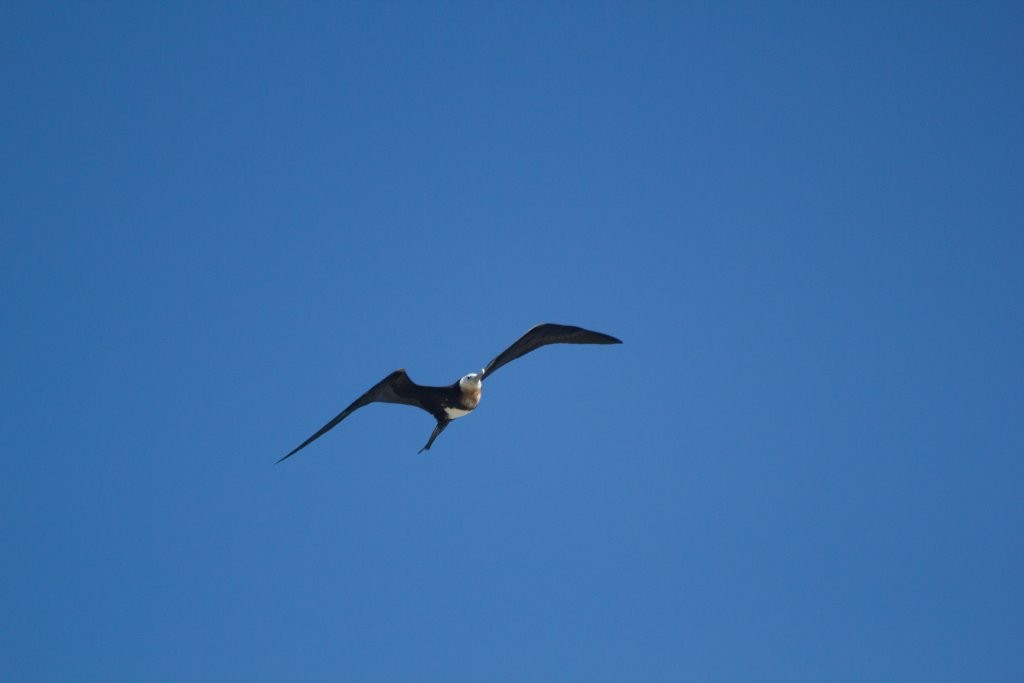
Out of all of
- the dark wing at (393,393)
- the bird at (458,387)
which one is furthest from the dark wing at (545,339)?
the dark wing at (393,393)

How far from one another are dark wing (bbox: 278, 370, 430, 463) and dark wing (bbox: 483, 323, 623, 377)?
1328 mm

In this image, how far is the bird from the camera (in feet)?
53.6

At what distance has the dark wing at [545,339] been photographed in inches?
680

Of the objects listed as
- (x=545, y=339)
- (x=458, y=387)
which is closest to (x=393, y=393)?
(x=458, y=387)

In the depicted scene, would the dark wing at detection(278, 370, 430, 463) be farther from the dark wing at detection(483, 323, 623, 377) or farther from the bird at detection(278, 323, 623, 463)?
the dark wing at detection(483, 323, 623, 377)

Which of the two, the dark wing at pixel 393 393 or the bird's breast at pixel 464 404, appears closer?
the dark wing at pixel 393 393

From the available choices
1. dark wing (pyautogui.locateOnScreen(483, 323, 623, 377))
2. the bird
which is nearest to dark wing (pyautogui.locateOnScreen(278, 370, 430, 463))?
the bird

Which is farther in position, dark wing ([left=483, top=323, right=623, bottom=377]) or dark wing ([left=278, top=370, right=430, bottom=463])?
dark wing ([left=483, top=323, right=623, bottom=377])

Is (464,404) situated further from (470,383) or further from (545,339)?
(545,339)

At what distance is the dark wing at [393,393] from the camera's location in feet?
50.8

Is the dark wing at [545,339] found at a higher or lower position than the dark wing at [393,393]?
higher

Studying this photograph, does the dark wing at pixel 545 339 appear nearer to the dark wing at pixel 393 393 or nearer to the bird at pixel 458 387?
the bird at pixel 458 387

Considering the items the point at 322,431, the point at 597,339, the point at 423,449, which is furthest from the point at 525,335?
the point at 322,431

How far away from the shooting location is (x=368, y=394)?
623 inches
